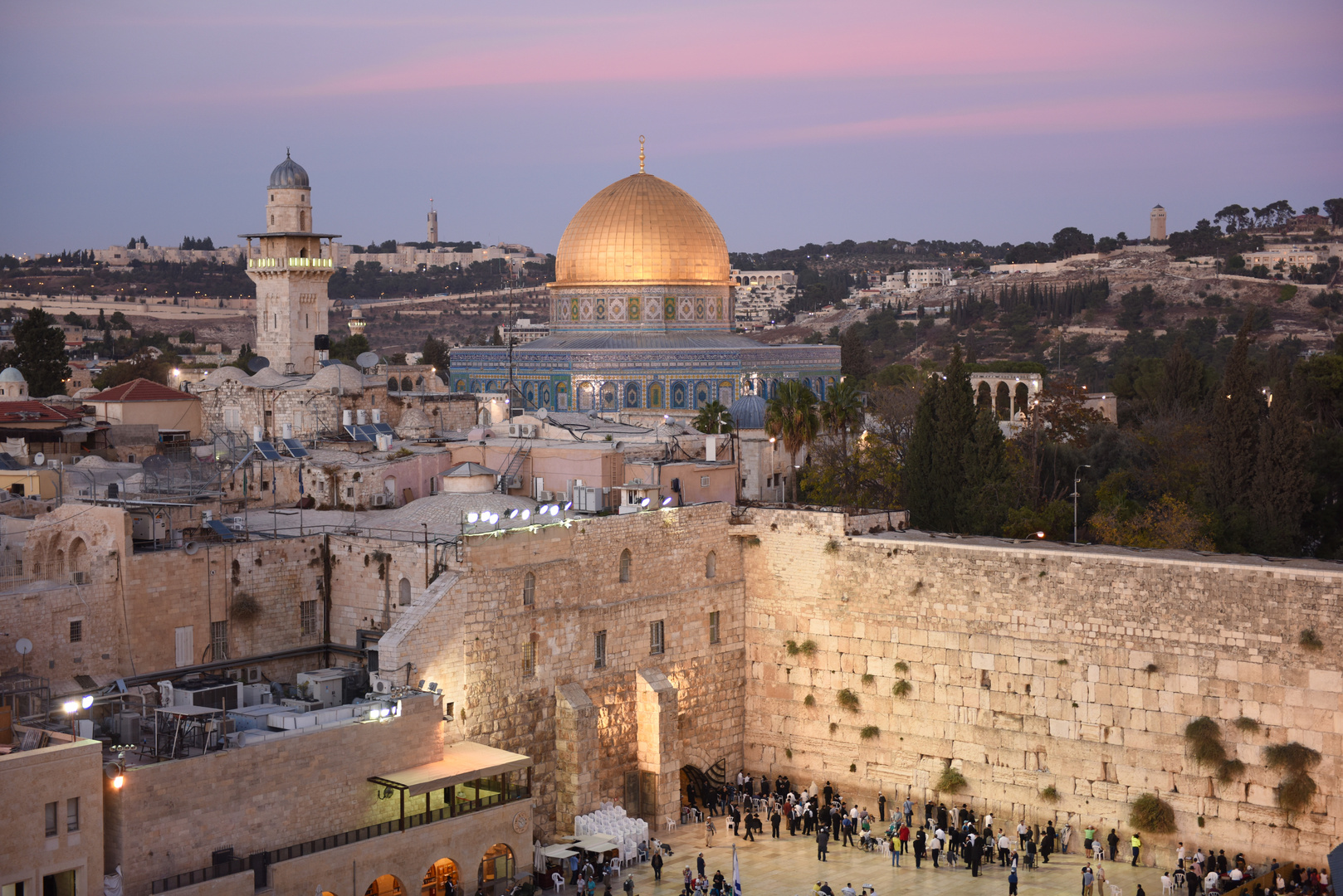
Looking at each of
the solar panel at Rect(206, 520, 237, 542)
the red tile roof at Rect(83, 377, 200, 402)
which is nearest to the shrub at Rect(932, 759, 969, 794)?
the solar panel at Rect(206, 520, 237, 542)

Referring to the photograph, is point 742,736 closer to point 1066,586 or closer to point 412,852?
point 1066,586

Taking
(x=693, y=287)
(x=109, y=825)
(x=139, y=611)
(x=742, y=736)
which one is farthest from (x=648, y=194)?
(x=109, y=825)

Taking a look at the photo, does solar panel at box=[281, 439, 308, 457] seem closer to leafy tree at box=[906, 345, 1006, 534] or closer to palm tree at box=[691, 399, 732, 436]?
palm tree at box=[691, 399, 732, 436]

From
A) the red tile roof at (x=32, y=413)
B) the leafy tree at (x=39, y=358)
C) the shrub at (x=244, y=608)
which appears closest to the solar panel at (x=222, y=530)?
the shrub at (x=244, y=608)

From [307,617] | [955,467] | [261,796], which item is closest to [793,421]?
[955,467]

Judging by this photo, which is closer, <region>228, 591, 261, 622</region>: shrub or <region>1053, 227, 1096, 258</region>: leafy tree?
<region>228, 591, 261, 622</region>: shrub

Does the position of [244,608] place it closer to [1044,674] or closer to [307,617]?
[307,617]

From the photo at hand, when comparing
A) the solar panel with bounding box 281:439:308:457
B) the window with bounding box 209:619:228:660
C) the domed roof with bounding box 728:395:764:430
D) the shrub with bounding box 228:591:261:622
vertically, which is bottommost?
the window with bounding box 209:619:228:660

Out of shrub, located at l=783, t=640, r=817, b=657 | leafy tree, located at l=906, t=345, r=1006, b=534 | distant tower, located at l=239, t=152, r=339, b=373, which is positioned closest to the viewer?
shrub, located at l=783, t=640, r=817, b=657
